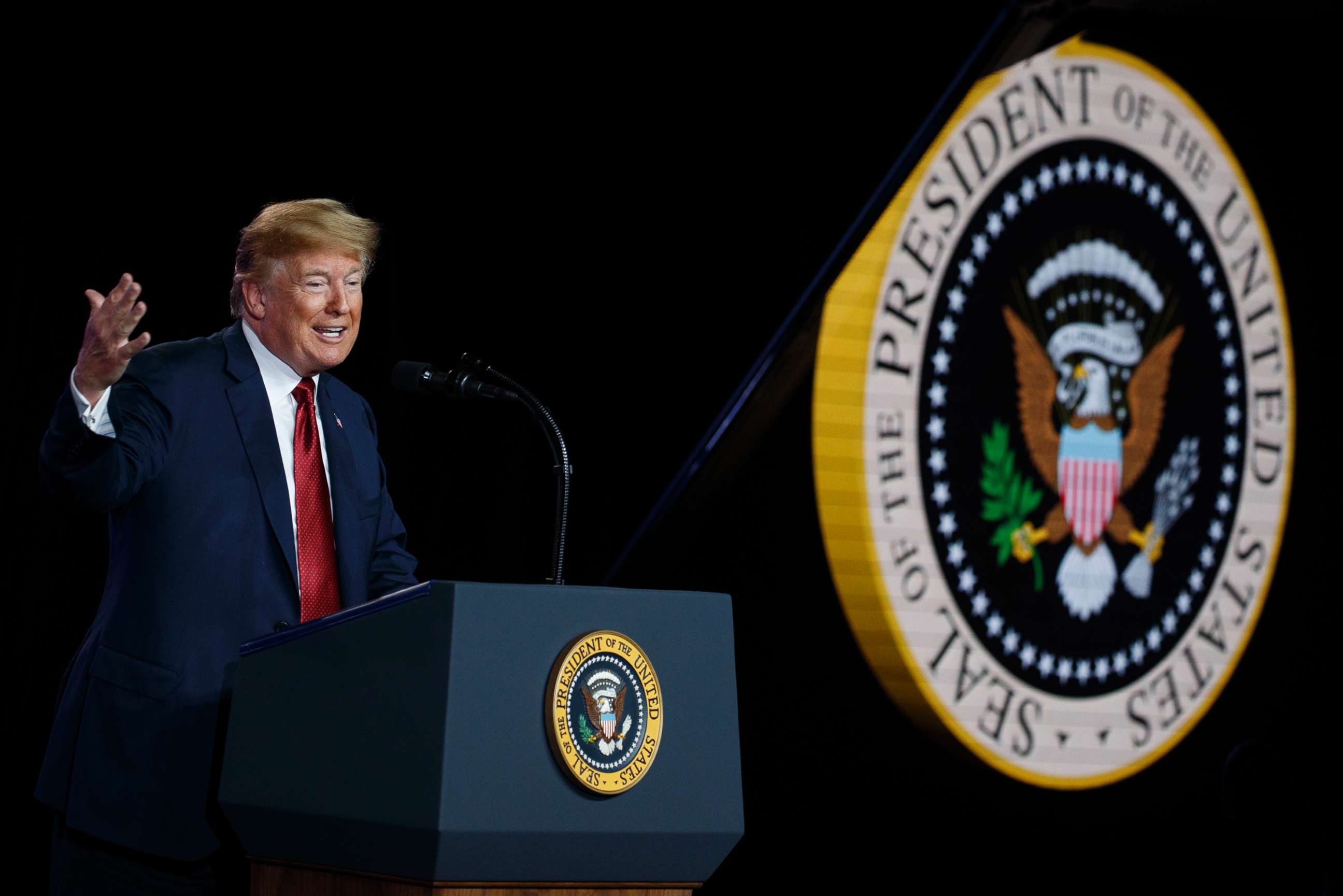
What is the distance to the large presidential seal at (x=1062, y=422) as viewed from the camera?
145 inches

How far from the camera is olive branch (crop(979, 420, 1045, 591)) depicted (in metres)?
3.87

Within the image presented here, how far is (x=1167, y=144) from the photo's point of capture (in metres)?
4.26

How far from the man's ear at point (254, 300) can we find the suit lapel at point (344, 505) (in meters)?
0.13

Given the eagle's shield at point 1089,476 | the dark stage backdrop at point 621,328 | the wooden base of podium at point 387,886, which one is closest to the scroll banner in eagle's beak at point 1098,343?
the eagle's shield at point 1089,476

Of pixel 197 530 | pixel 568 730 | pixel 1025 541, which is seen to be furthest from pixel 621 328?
pixel 568 730

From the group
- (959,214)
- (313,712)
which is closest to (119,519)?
(313,712)

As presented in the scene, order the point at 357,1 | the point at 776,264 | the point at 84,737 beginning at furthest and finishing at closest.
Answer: the point at 776,264, the point at 357,1, the point at 84,737

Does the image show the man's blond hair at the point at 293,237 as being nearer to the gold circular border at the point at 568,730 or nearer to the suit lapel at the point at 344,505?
the suit lapel at the point at 344,505

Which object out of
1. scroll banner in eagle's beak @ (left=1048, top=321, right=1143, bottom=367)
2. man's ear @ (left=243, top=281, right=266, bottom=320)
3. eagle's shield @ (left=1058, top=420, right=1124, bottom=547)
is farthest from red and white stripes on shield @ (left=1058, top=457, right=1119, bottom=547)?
man's ear @ (left=243, top=281, right=266, bottom=320)

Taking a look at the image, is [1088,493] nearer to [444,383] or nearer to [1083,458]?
[1083,458]

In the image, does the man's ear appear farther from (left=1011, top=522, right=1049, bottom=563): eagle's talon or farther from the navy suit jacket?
(left=1011, top=522, right=1049, bottom=563): eagle's talon

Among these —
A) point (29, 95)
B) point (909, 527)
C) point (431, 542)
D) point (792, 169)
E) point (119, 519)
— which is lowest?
point (119, 519)

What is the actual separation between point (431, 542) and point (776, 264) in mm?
1046

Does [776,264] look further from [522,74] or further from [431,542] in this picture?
[431,542]
